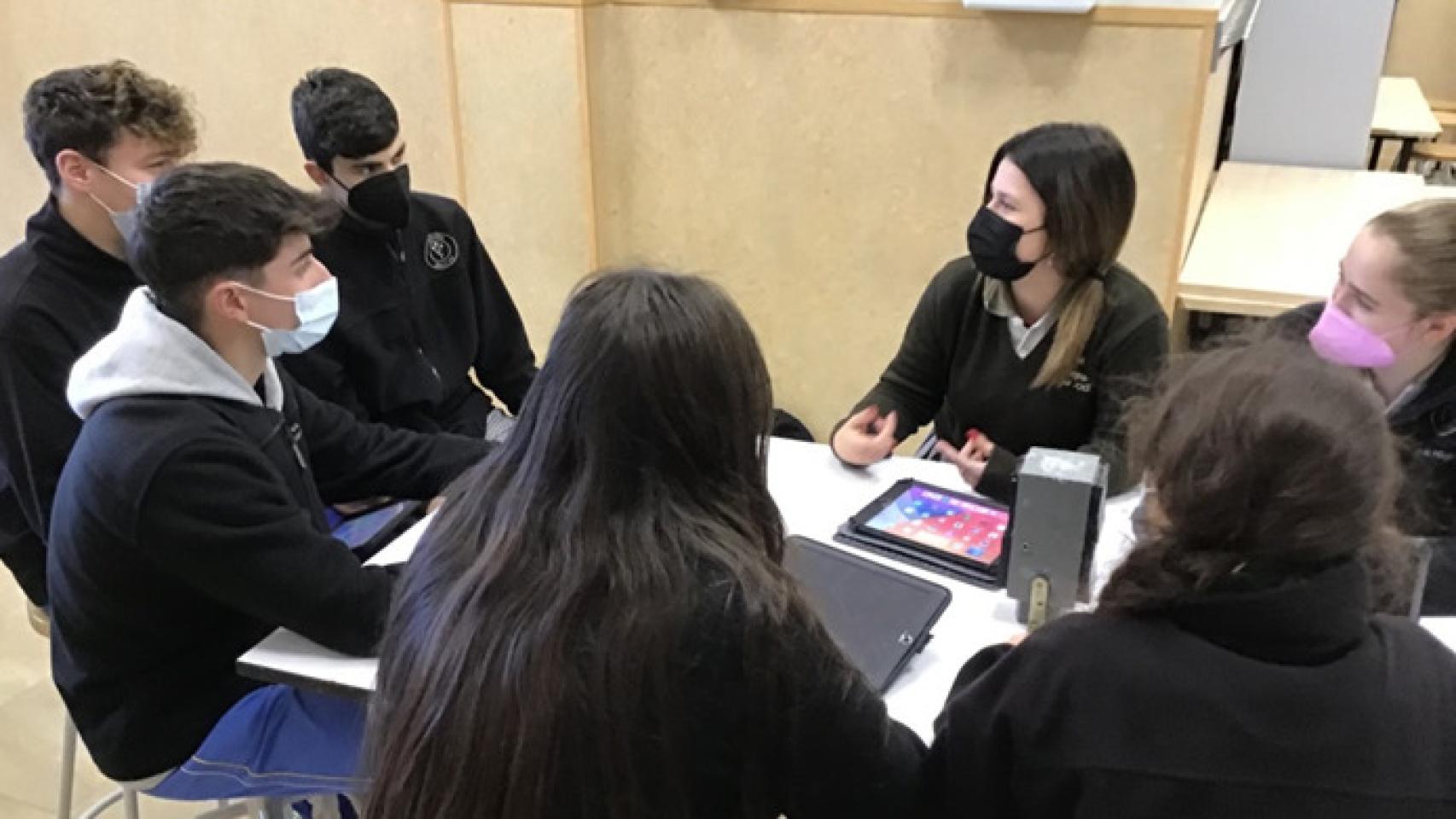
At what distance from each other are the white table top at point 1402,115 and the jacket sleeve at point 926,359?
105 inches

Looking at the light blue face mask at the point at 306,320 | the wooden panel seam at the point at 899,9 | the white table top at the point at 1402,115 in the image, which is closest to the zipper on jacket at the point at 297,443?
the light blue face mask at the point at 306,320

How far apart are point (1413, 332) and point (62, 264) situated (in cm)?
205

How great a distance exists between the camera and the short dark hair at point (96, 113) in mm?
Answer: 1929

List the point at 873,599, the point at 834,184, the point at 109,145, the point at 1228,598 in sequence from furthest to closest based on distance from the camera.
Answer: the point at 834,184
the point at 109,145
the point at 873,599
the point at 1228,598

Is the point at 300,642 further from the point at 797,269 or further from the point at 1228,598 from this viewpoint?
the point at 797,269

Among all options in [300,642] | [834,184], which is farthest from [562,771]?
[834,184]

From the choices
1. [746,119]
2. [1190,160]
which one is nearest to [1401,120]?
[1190,160]

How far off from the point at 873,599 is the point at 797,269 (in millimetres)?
1703

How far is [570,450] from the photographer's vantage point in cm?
96

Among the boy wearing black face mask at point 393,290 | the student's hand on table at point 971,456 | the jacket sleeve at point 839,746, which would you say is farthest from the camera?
the boy wearing black face mask at point 393,290

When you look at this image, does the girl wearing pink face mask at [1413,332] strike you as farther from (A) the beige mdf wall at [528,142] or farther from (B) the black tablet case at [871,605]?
(A) the beige mdf wall at [528,142]

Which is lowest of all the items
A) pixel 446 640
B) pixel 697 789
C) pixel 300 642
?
pixel 300 642

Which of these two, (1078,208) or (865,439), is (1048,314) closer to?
(1078,208)

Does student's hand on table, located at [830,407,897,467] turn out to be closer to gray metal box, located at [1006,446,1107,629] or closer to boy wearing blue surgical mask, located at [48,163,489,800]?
gray metal box, located at [1006,446,1107,629]
